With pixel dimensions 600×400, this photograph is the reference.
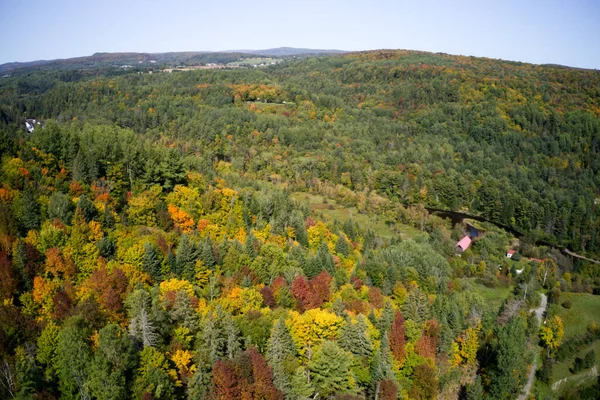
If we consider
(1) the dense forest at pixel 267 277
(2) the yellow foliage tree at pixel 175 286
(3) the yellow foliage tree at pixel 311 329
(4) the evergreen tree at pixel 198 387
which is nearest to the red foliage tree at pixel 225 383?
(1) the dense forest at pixel 267 277

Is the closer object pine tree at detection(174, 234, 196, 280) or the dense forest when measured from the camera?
the dense forest

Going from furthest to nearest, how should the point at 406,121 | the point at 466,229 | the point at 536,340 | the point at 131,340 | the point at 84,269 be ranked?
the point at 406,121 → the point at 466,229 → the point at 536,340 → the point at 84,269 → the point at 131,340

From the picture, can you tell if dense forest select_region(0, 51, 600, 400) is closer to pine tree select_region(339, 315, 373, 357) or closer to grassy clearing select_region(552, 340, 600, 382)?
pine tree select_region(339, 315, 373, 357)

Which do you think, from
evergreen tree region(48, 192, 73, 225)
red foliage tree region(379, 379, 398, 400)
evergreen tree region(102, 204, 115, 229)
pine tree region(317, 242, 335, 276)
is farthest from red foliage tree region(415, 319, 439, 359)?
evergreen tree region(48, 192, 73, 225)

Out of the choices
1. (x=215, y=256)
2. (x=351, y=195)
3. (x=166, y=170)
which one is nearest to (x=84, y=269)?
(x=215, y=256)

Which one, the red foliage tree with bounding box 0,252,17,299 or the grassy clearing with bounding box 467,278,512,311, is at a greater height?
the red foliage tree with bounding box 0,252,17,299

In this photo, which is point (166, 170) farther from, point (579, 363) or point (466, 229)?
point (466, 229)
